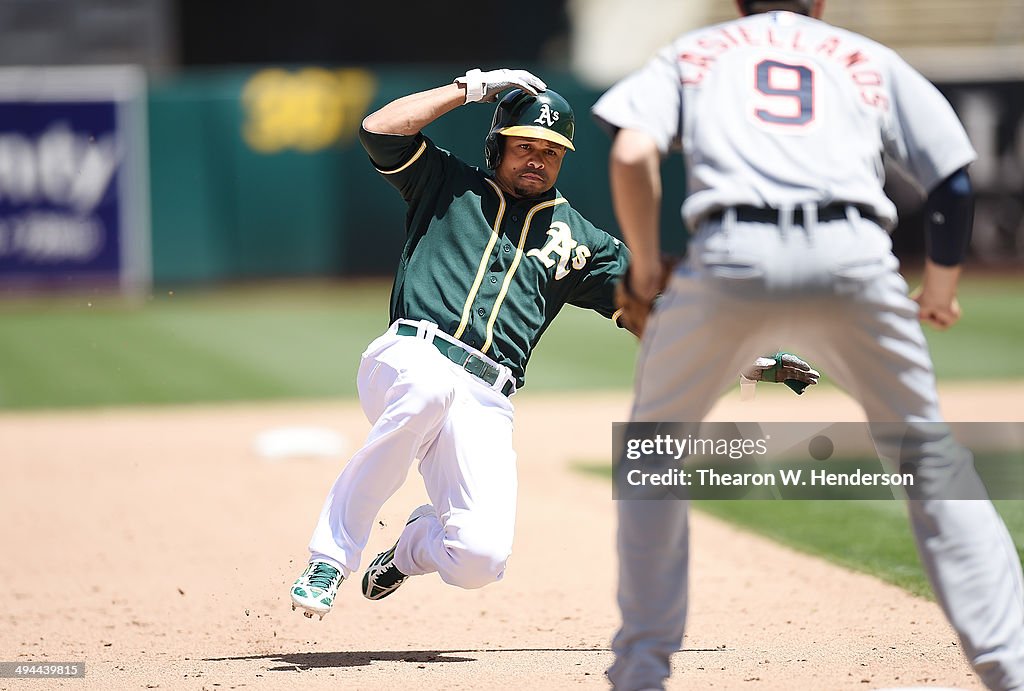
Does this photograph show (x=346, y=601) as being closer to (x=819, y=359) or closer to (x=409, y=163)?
(x=409, y=163)

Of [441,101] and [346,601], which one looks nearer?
[441,101]

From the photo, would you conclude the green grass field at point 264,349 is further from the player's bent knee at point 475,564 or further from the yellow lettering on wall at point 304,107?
the player's bent knee at point 475,564

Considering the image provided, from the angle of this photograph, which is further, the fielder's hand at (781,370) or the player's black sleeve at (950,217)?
the fielder's hand at (781,370)

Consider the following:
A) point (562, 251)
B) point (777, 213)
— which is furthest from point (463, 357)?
point (777, 213)

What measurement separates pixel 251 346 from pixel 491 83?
9.80 meters

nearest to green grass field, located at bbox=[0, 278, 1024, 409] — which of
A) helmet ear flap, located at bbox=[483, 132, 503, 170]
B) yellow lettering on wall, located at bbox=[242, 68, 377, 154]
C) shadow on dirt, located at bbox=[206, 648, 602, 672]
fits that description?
yellow lettering on wall, located at bbox=[242, 68, 377, 154]

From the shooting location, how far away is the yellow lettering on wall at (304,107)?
17.2 meters

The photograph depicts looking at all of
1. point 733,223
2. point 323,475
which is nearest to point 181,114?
point 323,475

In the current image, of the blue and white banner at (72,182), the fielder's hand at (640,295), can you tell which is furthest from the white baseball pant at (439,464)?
the blue and white banner at (72,182)

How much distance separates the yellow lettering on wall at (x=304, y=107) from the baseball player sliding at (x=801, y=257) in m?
14.5

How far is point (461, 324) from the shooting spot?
13.8ft

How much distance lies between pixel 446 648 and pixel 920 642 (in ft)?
5.09

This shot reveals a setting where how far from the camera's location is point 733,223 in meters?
3.05

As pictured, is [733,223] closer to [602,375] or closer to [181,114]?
[602,375]
